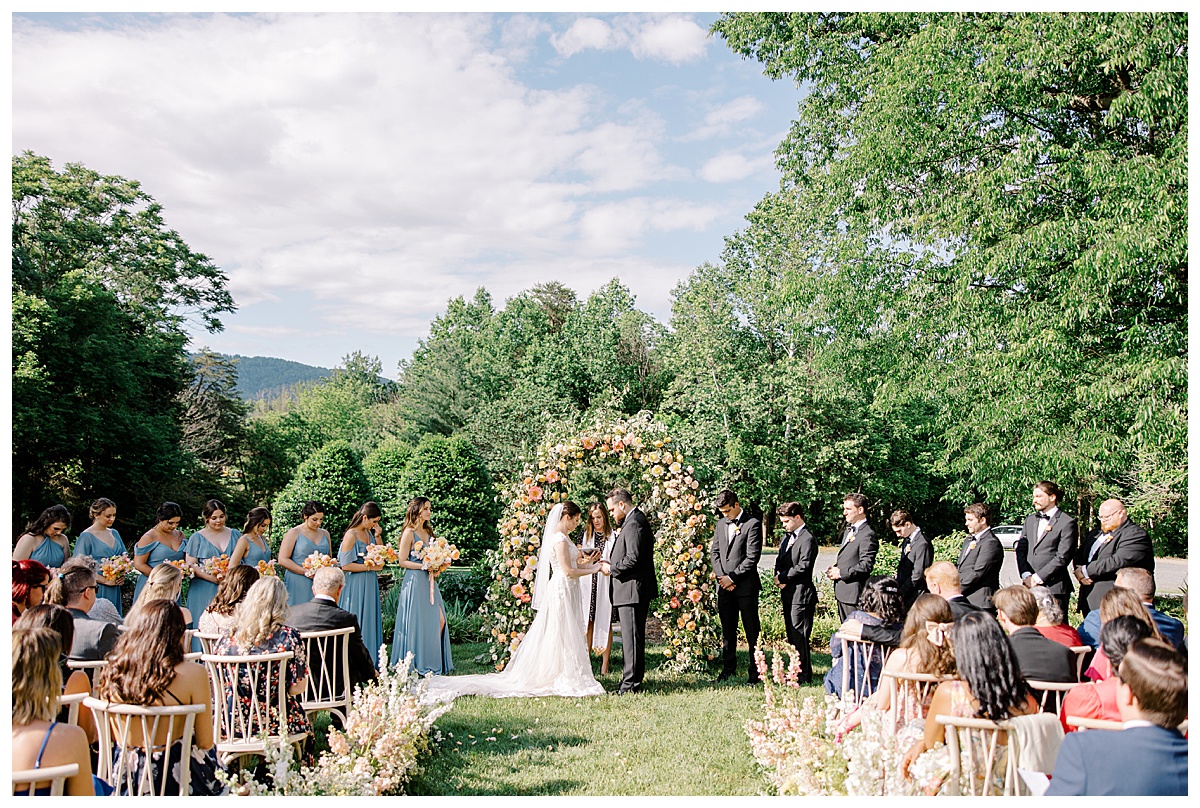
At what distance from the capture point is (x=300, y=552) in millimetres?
7938

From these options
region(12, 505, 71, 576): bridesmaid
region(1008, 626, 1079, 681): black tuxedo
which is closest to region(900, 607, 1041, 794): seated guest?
region(1008, 626, 1079, 681): black tuxedo

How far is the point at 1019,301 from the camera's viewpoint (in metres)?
11.0

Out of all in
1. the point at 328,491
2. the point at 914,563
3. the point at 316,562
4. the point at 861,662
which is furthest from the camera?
the point at 328,491

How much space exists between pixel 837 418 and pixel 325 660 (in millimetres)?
24396

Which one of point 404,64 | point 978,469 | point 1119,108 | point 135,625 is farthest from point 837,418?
point 135,625

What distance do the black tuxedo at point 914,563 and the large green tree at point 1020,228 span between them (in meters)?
3.73

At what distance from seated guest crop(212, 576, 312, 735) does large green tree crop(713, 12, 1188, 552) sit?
8.93m

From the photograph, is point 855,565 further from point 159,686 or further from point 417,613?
point 159,686

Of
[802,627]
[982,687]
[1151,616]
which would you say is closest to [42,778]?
[982,687]

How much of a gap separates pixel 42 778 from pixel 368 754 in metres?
2.04

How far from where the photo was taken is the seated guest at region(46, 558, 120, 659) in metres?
4.48

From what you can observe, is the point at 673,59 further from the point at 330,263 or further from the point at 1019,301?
the point at 330,263

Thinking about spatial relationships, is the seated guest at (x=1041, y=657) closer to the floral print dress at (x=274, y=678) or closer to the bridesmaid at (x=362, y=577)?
the floral print dress at (x=274, y=678)

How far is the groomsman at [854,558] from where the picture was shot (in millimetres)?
7555
